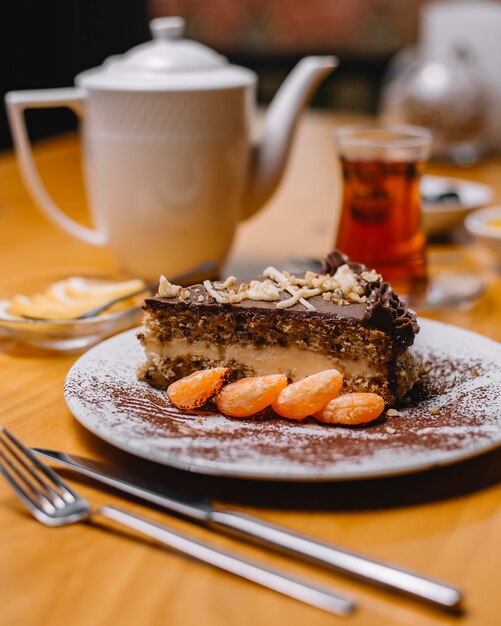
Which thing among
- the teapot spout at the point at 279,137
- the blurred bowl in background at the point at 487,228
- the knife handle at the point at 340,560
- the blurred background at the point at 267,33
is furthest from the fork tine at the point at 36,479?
the blurred background at the point at 267,33

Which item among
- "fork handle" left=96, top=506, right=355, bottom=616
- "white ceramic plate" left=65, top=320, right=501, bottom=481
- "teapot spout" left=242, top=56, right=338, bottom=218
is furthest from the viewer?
"teapot spout" left=242, top=56, right=338, bottom=218

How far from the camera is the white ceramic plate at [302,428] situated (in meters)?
0.67

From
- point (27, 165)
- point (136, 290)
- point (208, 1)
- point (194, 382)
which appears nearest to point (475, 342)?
point (194, 382)

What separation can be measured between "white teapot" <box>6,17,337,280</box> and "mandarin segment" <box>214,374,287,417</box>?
523 millimetres

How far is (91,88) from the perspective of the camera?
1273 mm

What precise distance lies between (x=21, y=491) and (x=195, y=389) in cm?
21

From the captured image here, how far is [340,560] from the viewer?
0.60 meters

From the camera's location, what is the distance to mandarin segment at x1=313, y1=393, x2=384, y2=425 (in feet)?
2.61

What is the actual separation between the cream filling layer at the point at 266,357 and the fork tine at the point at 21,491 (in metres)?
0.22

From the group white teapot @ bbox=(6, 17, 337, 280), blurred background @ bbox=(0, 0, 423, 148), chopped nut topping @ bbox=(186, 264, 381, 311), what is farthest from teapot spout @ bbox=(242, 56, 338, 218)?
blurred background @ bbox=(0, 0, 423, 148)

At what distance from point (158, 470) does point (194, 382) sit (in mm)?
125

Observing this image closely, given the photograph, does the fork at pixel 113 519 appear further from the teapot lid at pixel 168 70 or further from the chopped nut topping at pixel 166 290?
the teapot lid at pixel 168 70

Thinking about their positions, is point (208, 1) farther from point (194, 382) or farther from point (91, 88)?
point (194, 382)

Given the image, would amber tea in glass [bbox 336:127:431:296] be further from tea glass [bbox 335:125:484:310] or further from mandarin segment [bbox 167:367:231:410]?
mandarin segment [bbox 167:367:231:410]
